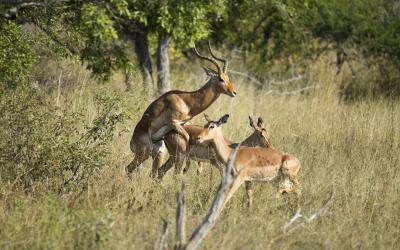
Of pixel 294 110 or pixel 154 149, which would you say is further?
pixel 294 110

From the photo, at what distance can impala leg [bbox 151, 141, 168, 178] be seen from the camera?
30.6 ft

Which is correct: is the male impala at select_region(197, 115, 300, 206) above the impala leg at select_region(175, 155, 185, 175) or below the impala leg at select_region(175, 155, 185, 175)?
above

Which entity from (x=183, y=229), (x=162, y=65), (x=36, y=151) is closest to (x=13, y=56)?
(x=36, y=151)

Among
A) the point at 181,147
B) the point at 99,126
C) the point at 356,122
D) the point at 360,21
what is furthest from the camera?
the point at 360,21

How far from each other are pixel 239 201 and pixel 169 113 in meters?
1.65

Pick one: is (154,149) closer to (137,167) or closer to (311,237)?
(137,167)

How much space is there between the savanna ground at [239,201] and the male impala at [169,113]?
0.90 feet

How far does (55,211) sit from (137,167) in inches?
97.8

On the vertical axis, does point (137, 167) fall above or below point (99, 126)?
below

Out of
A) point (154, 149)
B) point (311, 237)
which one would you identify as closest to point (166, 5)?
point (154, 149)

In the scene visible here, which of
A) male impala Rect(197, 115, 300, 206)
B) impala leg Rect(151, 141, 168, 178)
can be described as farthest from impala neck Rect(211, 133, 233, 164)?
impala leg Rect(151, 141, 168, 178)

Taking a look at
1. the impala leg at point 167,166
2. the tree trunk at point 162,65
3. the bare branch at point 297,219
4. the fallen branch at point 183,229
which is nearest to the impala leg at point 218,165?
the impala leg at point 167,166

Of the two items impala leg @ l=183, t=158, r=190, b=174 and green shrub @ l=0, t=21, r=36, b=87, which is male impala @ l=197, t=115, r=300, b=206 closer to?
impala leg @ l=183, t=158, r=190, b=174

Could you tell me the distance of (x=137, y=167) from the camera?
9.25 metres
